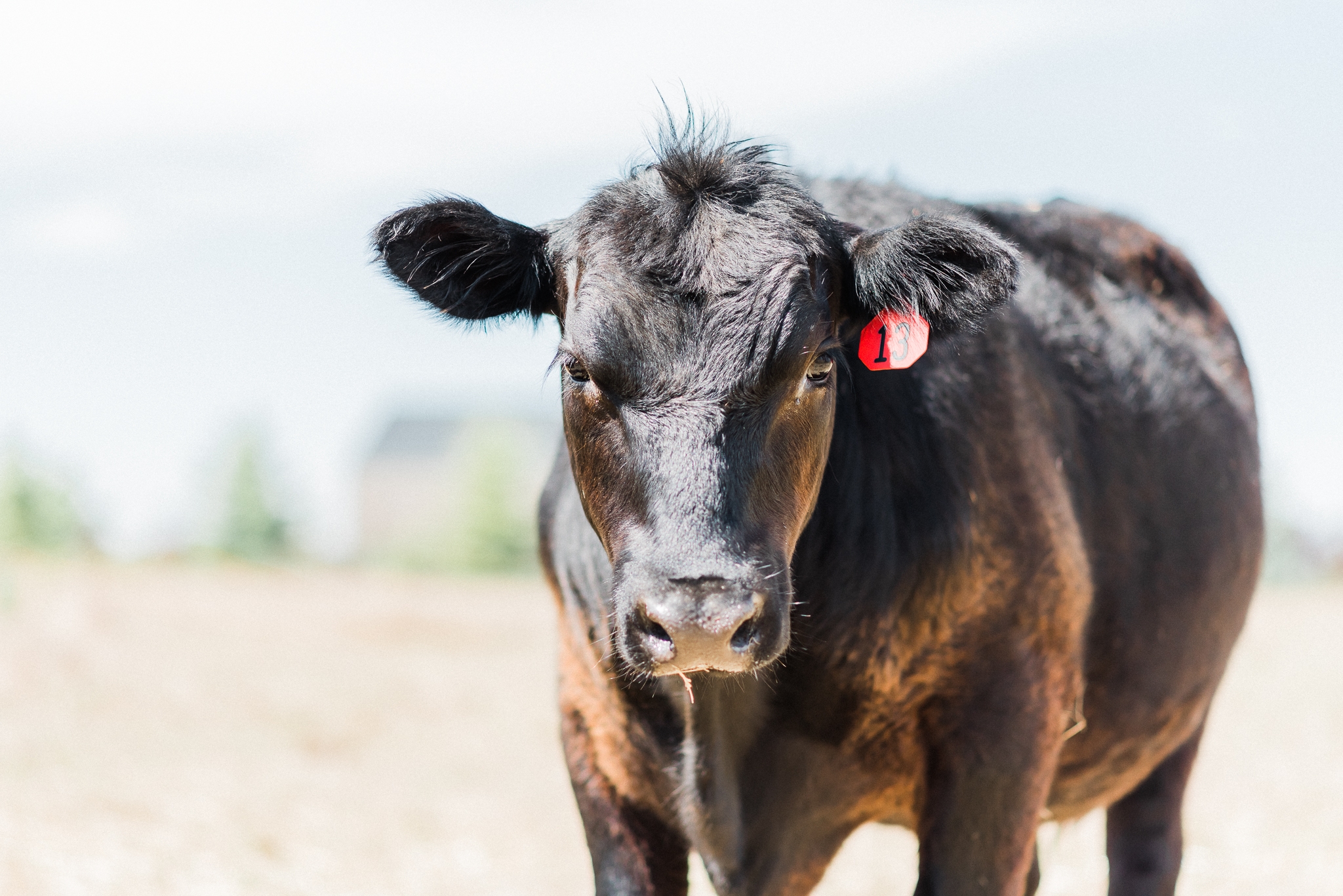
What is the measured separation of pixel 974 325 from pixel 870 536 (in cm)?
61

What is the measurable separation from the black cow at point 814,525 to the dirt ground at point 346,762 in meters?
1.77

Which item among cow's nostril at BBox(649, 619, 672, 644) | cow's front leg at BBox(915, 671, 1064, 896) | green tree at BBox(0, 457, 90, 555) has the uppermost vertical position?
cow's nostril at BBox(649, 619, 672, 644)

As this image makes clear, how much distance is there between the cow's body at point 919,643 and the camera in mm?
3340

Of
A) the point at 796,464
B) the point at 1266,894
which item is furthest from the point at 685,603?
the point at 1266,894

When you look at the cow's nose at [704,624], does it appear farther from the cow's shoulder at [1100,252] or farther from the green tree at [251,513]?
the green tree at [251,513]

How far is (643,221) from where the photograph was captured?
9.87 ft

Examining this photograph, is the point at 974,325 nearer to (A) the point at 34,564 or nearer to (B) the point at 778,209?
(B) the point at 778,209

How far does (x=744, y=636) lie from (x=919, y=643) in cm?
99

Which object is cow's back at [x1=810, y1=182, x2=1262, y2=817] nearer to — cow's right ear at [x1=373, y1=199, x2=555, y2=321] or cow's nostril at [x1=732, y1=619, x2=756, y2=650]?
cow's right ear at [x1=373, y1=199, x2=555, y2=321]

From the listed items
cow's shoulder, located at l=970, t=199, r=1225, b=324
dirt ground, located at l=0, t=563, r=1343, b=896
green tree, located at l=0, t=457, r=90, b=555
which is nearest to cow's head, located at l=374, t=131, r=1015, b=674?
cow's shoulder, located at l=970, t=199, r=1225, b=324

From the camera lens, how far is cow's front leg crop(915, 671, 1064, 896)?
3.35 metres

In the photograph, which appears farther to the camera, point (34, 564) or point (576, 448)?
point (34, 564)

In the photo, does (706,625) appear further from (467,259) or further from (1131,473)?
(1131,473)

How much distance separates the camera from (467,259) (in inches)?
132
